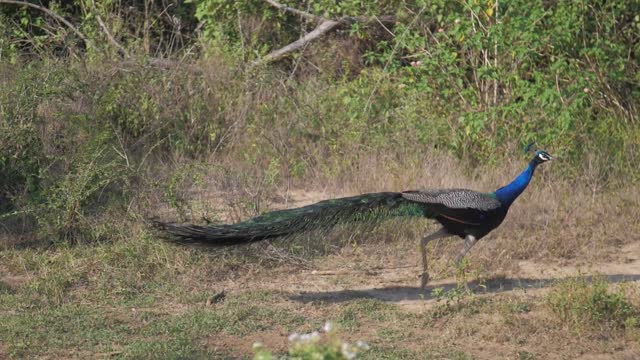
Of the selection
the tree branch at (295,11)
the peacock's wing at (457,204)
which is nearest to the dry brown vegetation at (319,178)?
the tree branch at (295,11)

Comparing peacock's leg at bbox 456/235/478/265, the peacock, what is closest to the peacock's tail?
the peacock

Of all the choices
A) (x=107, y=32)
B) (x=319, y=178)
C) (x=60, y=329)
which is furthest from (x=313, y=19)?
(x=60, y=329)

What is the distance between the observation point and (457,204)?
6.20 meters

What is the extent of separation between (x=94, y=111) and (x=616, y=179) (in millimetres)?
4225

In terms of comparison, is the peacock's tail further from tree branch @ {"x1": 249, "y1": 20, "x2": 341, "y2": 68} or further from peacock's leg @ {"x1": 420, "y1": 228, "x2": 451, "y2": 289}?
tree branch @ {"x1": 249, "y1": 20, "x2": 341, "y2": 68}

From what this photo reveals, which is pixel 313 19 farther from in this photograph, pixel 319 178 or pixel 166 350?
pixel 166 350

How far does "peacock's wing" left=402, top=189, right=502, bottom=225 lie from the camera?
243 inches

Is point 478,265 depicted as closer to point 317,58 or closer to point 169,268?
point 169,268

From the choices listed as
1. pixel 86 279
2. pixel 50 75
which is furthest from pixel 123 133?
pixel 86 279

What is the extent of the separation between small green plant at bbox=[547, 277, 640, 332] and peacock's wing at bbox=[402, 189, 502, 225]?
0.85 meters

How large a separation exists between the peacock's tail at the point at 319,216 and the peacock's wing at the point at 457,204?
53 mm

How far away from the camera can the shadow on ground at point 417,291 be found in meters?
6.16

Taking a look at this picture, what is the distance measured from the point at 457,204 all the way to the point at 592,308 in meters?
1.15

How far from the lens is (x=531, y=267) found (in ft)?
22.0
